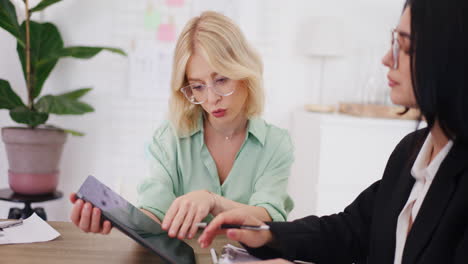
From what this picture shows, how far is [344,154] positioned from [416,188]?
2.15 m

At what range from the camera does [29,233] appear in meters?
A: 1.20

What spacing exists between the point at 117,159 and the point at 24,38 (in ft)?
3.76

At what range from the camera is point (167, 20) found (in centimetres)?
347

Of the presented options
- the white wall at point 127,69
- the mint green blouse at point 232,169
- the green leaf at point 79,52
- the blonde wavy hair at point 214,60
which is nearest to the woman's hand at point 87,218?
the mint green blouse at point 232,169

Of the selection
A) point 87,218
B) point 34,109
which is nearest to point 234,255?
point 87,218

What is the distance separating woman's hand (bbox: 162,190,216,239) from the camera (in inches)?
43.7

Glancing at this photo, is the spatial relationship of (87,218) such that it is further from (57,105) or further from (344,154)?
(344,154)

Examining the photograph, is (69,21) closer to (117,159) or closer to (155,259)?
(117,159)

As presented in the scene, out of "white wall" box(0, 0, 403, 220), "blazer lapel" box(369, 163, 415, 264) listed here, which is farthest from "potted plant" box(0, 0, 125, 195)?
"blazer lapel" box(369, 163, 415, 264)

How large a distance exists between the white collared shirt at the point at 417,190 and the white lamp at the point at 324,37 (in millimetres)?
2356

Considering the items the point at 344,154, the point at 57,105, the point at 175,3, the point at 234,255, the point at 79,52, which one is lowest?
the point at 344,154

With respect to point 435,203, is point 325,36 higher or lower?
higher

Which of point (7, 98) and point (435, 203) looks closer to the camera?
point (435, 203)

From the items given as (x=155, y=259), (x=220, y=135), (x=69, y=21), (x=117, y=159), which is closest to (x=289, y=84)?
(x=117, y=159)
